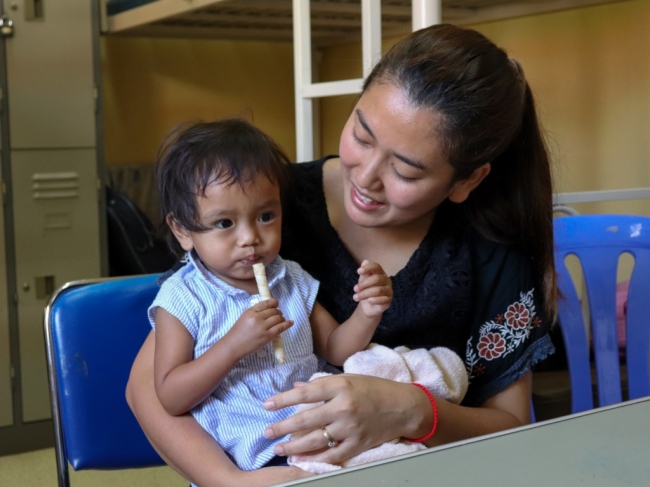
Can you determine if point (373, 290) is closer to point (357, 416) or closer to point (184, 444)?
point (357, 416)

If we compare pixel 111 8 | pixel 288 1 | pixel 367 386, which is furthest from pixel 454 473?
pixel 111 8

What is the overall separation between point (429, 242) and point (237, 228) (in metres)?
0.30

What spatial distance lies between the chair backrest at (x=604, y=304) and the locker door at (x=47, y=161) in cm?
174

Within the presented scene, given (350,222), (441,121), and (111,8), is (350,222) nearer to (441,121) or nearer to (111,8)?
(441,121)

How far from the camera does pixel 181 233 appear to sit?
105cm

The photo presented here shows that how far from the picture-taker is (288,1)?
2.33 meters

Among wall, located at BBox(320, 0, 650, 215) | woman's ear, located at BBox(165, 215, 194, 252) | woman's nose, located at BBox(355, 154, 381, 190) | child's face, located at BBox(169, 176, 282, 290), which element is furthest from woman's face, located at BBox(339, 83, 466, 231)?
wall, located at BBox(320, 0, 650, 215)

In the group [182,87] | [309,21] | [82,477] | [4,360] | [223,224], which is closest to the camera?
[223,224]

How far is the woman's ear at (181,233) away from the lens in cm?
104

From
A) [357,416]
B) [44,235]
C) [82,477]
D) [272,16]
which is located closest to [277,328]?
[357,416]

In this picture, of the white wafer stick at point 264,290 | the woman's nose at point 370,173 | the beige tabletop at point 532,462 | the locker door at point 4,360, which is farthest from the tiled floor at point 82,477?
the beige tabletop at point 532,462

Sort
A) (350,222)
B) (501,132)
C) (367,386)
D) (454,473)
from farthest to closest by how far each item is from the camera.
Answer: (350,222) → (501,132) → (367,386) → (454,473)

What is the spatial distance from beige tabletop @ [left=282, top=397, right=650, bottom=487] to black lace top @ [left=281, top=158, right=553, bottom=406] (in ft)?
1.31

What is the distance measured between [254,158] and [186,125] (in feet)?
0.48
